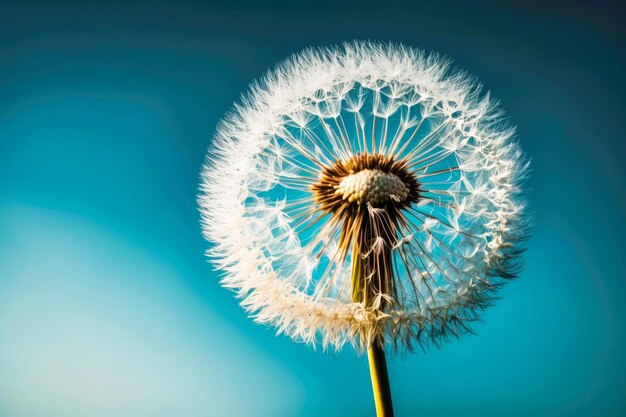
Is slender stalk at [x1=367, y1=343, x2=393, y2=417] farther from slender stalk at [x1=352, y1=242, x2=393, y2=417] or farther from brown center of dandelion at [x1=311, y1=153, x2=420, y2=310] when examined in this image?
brown center of dandelion at [x1=311, y1=153, x2=420, y2=310]

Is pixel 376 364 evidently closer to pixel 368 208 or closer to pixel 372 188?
pixel 368 208

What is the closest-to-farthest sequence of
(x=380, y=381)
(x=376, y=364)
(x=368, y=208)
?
(x=380, y=381) < (x=376, y=364) < (x=368, y=208)

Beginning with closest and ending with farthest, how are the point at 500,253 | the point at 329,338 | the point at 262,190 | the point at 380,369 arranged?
the point at 380,369, the point at 329,338, the point at 500,253, the point at 262,190

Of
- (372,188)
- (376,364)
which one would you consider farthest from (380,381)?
(372,188)

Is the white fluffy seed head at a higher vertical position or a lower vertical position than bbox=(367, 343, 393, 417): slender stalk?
higher

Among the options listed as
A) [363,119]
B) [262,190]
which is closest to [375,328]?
[262,190]

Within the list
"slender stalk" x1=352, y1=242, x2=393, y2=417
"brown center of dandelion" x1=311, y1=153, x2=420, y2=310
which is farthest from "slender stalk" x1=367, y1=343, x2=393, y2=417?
"brown center of dandelion" x1=311, y1=153, x2=420, y2=310

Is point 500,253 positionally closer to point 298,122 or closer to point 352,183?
point 352,183
